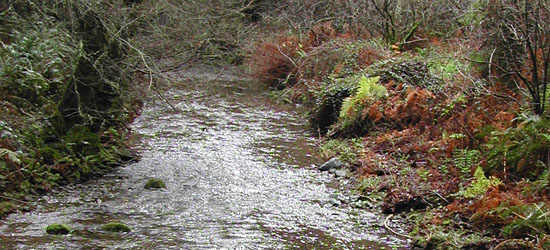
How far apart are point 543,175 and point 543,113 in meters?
1.20

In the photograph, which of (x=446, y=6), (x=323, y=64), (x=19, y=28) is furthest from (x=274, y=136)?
(x=446, y=6)

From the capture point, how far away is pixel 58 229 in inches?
264

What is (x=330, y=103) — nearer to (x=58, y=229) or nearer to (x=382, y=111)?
(x=382, y=111)

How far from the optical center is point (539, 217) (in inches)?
245

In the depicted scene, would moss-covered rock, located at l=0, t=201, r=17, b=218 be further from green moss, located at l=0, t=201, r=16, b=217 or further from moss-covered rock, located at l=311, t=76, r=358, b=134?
moss-covered rock, located at l=311, t=76, r=358, b=134

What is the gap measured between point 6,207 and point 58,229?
41.1 inches

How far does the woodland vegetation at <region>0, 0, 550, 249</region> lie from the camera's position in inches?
292

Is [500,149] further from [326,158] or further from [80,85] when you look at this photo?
[80,85]

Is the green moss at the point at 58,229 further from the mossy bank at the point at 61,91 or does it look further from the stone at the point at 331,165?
the stone at the point at 331,165

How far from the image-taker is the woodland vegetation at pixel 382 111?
7.41m

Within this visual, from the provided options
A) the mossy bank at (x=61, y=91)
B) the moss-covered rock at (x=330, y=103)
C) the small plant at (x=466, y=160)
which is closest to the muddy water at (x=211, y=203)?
the mossy bank at (x=61, y=91)

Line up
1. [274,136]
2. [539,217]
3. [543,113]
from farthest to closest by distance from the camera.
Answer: [274,136] < [543,113] < [539,217]

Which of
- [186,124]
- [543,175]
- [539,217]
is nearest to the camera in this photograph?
[539,217]

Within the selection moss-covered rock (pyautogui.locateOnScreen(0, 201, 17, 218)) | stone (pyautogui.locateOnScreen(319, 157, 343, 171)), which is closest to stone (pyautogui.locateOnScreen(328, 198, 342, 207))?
stone (pyautogui.locateOnScreen(319, 157, 343, 171))
